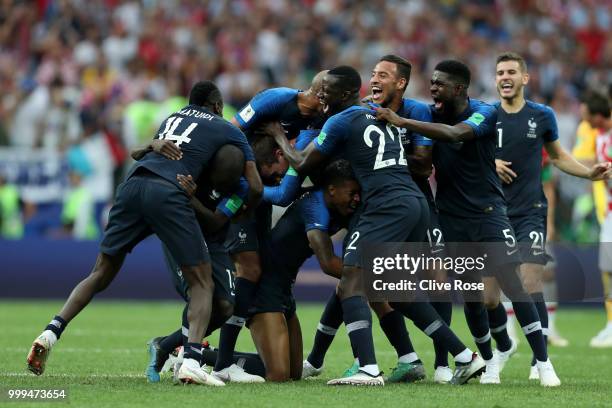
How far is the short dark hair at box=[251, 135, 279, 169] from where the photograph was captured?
9.66 m

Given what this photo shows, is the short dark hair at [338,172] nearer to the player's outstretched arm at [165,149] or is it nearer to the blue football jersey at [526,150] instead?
the player's outstretched arm at [165,149]

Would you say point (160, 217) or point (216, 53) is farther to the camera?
point (216, 53)

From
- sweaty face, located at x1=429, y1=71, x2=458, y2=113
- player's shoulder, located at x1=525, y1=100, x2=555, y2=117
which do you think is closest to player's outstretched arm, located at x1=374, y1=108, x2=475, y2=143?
sweaty face, located at x1=429, y1=71, x2=458, y2=113

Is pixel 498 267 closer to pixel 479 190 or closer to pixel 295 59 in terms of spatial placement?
pixel 479 190

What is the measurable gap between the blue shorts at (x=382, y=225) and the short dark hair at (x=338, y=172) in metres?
0.34

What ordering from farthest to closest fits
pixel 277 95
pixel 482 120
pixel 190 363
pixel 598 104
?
1. pixel 598 104
2. pixel 277 95
3. pixel 482 120
4. pixel 190 363

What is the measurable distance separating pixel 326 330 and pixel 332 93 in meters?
1.92

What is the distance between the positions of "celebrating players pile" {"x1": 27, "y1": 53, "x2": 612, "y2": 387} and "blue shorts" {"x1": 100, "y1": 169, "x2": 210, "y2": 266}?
10 mm

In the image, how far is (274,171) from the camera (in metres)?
9.72

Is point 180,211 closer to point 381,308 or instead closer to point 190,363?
point 190,363

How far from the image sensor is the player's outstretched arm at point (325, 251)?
9.06 metres

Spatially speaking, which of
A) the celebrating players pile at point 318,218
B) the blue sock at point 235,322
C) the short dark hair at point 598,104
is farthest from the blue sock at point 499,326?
the short dark hair at point 598,104

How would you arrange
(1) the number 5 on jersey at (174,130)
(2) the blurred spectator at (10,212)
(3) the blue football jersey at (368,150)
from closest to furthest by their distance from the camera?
(1) the number 5 on jersey at (174,130) → (3) the blue football jersey at (368,150) → (2) the blurred spectator at (10,212)

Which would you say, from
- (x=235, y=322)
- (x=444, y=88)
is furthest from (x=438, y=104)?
(x=235, y=322)
